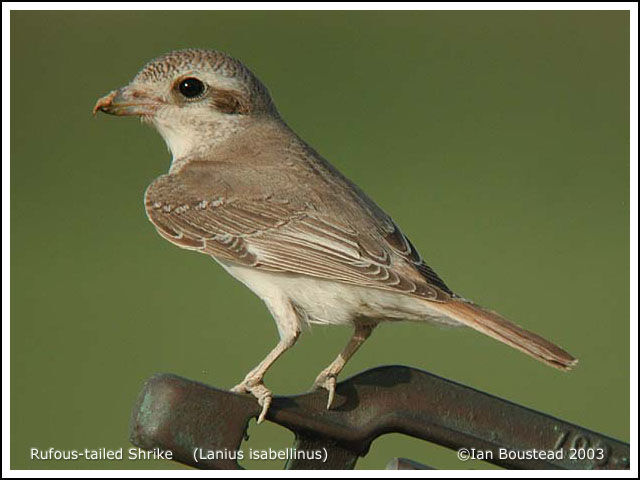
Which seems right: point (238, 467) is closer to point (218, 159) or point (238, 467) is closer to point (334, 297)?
point (334, 297)

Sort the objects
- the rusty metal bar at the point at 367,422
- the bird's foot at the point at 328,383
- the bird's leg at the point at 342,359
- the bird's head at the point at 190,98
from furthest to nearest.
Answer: the bird's head at the point at 190,98, the bird's leg at the point at 342,359, the bird's foot at the point at 328,383, the rusty metal bar at the point at 367,422

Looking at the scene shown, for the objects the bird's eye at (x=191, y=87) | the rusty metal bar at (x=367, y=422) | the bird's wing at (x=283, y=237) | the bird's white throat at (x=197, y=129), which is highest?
the bird's eye at (x=191, y=87)

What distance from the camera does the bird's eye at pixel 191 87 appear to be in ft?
16.5

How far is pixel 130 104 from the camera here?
5.07 m

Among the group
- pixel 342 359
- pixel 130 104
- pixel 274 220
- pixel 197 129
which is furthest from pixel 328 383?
pixel 130 104

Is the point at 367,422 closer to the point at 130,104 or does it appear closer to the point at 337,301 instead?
the point at 337,301

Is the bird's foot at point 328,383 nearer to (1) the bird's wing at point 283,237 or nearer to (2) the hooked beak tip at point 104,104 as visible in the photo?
(1) the bird's wing at point 283,237

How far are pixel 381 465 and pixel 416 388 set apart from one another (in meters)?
2.48

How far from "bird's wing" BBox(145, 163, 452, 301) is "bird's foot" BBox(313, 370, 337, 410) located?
51 centimetres

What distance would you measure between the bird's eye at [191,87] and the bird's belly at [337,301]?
1.17 meters

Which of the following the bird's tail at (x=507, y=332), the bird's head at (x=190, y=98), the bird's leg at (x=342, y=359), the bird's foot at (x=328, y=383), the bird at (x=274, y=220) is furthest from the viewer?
the bird's head at (x=190, y=98)

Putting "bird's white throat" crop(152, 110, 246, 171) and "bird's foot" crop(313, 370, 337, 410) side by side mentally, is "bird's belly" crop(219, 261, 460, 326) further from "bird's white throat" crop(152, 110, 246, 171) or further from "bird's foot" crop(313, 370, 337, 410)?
"bird's white throat" crop(152, 110, 246, 171)

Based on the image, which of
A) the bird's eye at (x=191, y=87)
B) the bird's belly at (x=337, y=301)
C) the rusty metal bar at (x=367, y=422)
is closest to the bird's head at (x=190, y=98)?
the bird's eye at (x=191, y=87)

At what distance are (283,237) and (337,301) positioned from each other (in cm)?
38
